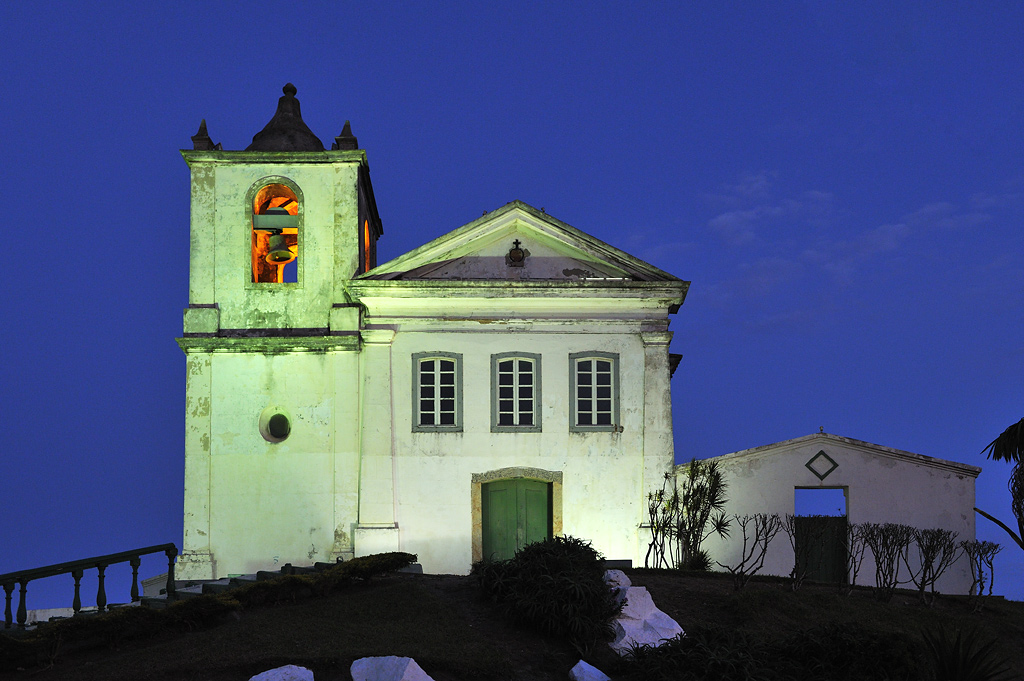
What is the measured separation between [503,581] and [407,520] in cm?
639

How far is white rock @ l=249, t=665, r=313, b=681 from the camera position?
1045cm

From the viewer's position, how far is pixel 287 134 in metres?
21.9

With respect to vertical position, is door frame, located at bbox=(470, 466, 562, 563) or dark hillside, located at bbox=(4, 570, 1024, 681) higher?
door frame, located at bbox=(470, 466, 562, 563)

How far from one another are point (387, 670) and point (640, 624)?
3.66 meters

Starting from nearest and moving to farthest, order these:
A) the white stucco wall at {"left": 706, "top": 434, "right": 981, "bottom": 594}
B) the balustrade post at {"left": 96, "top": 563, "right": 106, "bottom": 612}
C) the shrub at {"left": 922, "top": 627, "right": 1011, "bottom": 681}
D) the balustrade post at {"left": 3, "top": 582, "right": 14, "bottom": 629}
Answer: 1. the shrub at {"left": 922, "top": 627, "right": 1011, "bottom": 681}
2. the balustrade post at {"left": 3, "top": 582, "right": 14, "bottom": 629}
3. the balustrade post at {"left": 96, "top": 563, "right": 106, "bottom": 612}
4. the white stucco wall at {"left": 706, "top": 434, "right": 981, "bottom": 594}

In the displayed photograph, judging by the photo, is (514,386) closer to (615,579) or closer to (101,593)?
(615,579)

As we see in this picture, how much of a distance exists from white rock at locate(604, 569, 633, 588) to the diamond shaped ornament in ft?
23.7

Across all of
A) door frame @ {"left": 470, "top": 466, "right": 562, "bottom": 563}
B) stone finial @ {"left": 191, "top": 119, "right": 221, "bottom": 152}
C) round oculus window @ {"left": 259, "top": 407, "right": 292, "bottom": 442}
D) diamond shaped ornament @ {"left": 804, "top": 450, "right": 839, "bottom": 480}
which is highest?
stone finial @ {"left": 191, "top": 119, "right": 221, "bottom": 152}

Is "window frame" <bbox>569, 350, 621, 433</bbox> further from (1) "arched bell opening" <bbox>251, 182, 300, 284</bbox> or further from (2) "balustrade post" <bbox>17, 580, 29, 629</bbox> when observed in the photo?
(2) "balustrade post" <bbox>17, 580, 29, 629</bbox>

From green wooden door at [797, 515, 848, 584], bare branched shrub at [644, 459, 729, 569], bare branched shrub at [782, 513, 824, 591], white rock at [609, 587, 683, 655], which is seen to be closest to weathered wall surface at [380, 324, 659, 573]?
bare branched shrub at [644, 459, 729, 569]

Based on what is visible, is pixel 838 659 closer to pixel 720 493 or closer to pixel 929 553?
pixel 929 553

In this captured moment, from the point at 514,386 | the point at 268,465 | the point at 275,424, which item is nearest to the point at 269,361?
the point at 275,424

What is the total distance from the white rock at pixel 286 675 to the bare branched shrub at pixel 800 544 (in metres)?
8.02

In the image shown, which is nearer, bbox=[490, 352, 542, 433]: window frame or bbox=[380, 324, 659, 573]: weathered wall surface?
bbox=[380, 324, 659, 573]: weathered wall surface
